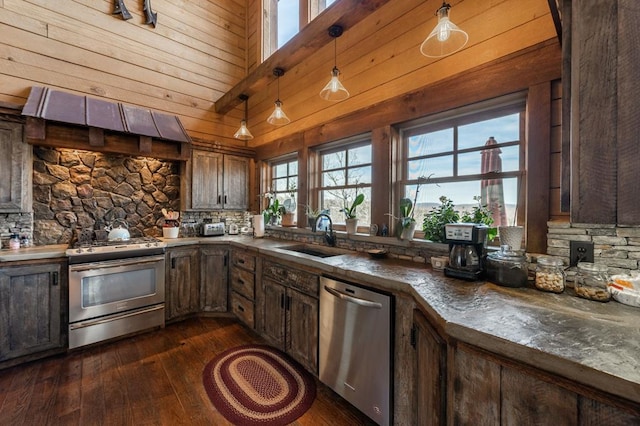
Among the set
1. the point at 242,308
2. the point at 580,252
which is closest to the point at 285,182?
the point at 242,308

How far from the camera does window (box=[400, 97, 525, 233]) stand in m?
1.75

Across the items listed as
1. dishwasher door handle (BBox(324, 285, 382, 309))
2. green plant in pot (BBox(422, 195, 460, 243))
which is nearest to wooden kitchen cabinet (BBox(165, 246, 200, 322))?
dishwasher door handle (BBox(324, 285, 382, 309))

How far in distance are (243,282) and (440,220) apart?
222cm

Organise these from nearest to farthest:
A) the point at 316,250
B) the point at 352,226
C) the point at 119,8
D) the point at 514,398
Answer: the point at 514,398, the point at 352,226, the point at 316,250, the point at 119,8

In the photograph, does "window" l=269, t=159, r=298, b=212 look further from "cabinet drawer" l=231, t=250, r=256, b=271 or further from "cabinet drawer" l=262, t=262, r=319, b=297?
"cabinet drawer" l=262, t=262, r=319, b=297

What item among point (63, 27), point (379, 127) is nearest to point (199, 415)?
point (379, 127)

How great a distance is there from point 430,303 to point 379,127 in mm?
1710

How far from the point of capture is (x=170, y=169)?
12.3 ft

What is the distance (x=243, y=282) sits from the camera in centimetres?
300

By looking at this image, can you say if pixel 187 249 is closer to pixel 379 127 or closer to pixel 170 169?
pixel 170 169

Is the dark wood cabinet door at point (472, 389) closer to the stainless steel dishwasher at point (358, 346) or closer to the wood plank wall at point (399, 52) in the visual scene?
the stainless steel dishwasher at point (358, 346)

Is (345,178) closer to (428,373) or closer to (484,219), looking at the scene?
(484,219)

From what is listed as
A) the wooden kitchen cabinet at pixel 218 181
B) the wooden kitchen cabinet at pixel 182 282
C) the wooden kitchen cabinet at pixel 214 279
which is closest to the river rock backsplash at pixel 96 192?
the wooden kitchen cabinet at pixel 218 181

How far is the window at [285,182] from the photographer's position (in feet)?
11.7
